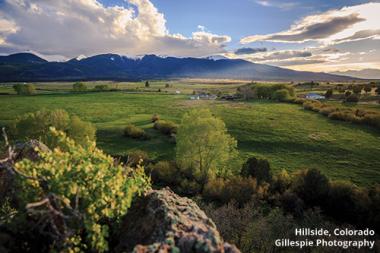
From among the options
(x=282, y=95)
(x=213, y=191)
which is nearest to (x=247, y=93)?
(x=282, y=95)

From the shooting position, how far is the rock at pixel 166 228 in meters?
8.00

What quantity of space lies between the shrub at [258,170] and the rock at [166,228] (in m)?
48.3

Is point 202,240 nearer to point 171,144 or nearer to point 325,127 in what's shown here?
point 171,144

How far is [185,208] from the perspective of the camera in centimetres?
1072

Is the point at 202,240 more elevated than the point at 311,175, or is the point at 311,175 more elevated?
the point at 202,240

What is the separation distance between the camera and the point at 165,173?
59688 mm

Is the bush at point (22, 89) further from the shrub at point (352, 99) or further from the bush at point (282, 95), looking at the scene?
the shrub at point (352, 99)

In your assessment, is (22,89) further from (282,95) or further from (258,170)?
(258,170)

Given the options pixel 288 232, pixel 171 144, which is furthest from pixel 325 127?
pixel 288 232

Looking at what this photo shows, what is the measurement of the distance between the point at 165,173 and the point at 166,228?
51.0 meters

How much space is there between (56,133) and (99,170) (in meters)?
2.82

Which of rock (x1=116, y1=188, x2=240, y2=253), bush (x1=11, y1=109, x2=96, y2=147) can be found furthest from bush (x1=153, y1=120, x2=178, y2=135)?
rock (x1=116, y1=188, x2=240, y2=253)

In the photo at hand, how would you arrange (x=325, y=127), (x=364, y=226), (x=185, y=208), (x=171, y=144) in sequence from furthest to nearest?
(x=325, y=127)
(x=171, y=144)
(x=364, y=226)
(x=185, y=208)

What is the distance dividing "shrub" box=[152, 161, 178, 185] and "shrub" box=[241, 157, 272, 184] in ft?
44.7
